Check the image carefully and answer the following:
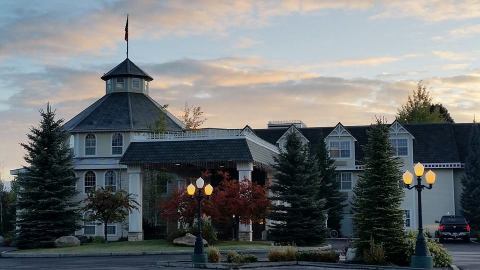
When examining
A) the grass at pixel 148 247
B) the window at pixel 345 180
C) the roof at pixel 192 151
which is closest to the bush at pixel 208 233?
the grass at pixel 148 247

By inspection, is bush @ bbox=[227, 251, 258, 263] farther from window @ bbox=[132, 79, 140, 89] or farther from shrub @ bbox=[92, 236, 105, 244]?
window @ bbox=[132, 79, 140, 89]

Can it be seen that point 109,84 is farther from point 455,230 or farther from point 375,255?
point 375,255

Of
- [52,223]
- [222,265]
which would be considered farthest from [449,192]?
[222,265]

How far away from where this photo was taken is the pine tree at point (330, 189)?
5412cm

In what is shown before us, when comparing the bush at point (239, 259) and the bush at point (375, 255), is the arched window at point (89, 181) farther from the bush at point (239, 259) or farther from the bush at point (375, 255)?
the bush at point (375, 255)

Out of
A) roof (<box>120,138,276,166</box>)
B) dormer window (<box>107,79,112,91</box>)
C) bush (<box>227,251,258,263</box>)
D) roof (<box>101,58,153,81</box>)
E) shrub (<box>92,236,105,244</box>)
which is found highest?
roof (<box>101,58,153,81</box>)

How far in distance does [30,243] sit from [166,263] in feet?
64.4

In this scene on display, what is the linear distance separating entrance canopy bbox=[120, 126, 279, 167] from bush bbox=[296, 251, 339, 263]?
15115mm

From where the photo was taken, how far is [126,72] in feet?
191

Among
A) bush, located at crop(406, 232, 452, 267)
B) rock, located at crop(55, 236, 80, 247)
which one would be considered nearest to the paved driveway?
bush, located at crop(406, 232, 452, 267)

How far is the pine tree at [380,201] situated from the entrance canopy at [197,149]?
1535cm

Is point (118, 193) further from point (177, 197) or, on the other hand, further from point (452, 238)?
point (452, 238)

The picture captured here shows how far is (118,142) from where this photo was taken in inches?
2152

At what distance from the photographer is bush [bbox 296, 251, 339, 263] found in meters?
27.6
